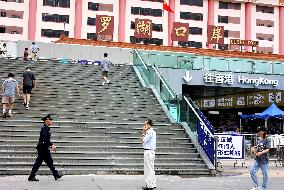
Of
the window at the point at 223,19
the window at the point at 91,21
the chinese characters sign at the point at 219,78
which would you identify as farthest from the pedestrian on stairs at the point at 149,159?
the window at the point at 223,19

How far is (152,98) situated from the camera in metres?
20.7

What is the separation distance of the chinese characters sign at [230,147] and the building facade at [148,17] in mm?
47640

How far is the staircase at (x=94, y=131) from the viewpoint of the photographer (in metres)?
13.9

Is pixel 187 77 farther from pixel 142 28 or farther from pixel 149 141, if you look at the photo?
pixel 142 28

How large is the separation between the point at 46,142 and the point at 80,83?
10898 millimetres

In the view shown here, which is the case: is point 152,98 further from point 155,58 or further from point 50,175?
point 50,175

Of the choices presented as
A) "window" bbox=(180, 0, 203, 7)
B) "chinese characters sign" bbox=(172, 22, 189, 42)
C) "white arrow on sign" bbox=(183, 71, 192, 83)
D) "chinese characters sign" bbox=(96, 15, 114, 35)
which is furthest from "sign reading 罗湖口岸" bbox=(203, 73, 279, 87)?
"window" bbox=(180, 0, 203, 7)

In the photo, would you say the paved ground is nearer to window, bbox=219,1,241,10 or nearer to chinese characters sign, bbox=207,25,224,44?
chinese characters sign, bbox=207,25,224,44

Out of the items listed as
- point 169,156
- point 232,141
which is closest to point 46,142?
point 169,156

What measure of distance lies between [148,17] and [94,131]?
5001cm

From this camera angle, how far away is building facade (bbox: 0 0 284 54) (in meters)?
60.4

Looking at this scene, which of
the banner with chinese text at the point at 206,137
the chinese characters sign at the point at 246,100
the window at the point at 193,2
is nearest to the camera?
the banner with chinese text at the point at 206,137

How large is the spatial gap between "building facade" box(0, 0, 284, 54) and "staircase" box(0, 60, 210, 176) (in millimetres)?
38897

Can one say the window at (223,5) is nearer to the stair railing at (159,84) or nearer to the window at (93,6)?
the window at (93,6)
